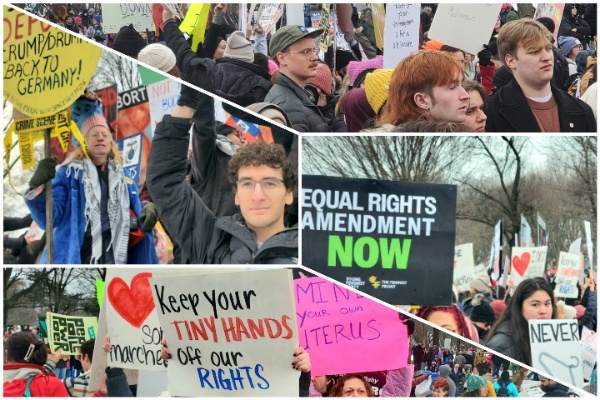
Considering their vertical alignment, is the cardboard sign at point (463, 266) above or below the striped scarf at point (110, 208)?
below

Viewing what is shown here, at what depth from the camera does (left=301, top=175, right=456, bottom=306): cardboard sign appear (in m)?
6.79

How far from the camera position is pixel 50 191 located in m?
6.91

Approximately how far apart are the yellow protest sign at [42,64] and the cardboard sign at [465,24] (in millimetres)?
2766

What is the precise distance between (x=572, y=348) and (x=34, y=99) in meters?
3.52

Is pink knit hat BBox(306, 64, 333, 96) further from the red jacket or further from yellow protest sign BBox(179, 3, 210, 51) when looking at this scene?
the red jacket

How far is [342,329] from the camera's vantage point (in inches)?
263

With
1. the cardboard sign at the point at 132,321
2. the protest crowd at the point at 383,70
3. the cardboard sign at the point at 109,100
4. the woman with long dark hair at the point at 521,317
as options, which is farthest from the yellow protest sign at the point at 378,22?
the cardboard sign at the point at 132,321

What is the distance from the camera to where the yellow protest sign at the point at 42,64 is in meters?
6.82

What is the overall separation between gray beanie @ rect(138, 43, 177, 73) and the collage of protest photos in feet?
4.12

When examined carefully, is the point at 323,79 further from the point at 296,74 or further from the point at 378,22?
the point at 378,22

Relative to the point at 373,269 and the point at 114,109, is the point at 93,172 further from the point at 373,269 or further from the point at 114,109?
the point at 373,269

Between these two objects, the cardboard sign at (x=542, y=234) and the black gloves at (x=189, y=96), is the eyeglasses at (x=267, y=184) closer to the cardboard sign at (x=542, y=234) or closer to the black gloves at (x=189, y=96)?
the black gloves at (x=189, y=96)

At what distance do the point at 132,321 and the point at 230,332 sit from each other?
0.66 meters

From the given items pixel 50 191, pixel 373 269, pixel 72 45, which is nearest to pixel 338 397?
pixel 373 269
